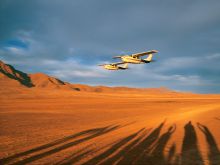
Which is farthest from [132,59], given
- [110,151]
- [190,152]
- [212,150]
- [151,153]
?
[151,153]

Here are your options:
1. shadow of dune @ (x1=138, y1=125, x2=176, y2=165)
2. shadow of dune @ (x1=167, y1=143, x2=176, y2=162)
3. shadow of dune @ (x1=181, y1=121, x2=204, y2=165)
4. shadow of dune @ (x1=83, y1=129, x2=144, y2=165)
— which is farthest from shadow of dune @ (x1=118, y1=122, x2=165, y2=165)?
shadow of dune @ (x1=181, y1=121, x2=204, y2=165)

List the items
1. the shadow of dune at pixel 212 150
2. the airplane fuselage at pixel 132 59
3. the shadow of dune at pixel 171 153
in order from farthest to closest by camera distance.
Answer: the airplane fuselage at pixel 132 59
the shadow of dune at pixel 171 153
the shadow of dune at pixel 212 150

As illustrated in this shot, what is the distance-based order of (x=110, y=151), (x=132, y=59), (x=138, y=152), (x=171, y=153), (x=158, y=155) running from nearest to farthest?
(x=158, y=155), (x=171, y=153), (x=138, y=152), (x=110, y=151), (x=132, y=59)

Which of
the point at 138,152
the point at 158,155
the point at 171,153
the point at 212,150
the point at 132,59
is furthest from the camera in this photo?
the point at 132,59

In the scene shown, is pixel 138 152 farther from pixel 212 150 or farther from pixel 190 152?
pixel 212 150

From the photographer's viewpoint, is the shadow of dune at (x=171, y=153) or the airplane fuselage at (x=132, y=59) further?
the airplane fuselage at (x=132, y=59)

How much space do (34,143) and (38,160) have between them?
3179mm

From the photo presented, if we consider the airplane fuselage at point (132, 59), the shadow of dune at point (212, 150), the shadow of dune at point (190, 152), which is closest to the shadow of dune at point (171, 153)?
the shadow of dune at point (190, 152)

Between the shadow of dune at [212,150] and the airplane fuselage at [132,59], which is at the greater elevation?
the airplane fuselage at [132,59]

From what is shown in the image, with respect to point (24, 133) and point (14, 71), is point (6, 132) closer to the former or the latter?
point (24, 133)

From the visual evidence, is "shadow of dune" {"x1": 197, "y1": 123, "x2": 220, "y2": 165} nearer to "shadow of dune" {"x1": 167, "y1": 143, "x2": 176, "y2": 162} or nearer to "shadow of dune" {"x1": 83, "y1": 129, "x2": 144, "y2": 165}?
"shadow of dune" {"x1": 167, "y1": 143, "x2": 176, "y2": 162}

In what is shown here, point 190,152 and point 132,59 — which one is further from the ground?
point 132,59

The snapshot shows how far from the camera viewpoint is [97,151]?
9.87 meters

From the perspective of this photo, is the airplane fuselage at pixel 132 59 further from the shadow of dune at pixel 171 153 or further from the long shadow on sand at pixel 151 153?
the shadow of dune at pixel 171 153
